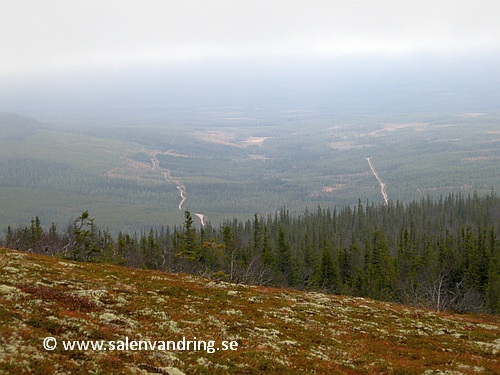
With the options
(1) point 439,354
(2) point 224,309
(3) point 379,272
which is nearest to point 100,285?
(2) point 224,309

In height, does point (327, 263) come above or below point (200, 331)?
below

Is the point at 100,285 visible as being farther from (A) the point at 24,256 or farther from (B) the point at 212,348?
(B) the point at 212,348

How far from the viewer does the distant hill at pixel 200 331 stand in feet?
66.5

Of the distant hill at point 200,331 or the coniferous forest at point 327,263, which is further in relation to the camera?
the coniferous forest at point 327,263

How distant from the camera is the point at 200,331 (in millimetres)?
26859

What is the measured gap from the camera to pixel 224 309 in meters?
34.7

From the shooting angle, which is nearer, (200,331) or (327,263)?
(200,331)

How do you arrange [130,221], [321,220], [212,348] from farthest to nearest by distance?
[130,221] < [321,220] < [212,348]

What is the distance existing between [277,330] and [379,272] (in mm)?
58811

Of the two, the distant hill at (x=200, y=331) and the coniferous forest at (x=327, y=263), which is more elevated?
the distant hill at (x=200, y=331)

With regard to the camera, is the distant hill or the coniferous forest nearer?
the distant hill

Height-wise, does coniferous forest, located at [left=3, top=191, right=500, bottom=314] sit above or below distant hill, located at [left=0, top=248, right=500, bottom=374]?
Answer: below

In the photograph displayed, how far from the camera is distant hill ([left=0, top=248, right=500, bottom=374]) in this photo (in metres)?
20.3

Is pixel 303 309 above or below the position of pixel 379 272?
above
